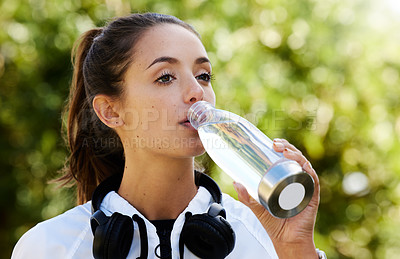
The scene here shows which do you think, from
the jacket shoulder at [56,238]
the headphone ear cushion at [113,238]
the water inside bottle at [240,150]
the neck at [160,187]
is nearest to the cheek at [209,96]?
the water inside bottle at [240,150]

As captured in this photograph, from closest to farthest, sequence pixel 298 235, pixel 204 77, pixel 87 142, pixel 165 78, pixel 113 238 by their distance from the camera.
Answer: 1. pixel 113 238
2. pixel 298 235
3. pixel 165 78
4. pixel 204 77
5. pixel 87 142

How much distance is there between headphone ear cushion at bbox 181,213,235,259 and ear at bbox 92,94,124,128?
523 mm

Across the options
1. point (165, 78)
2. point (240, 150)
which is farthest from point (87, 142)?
point (240, 150)

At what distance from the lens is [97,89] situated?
6.25 feet

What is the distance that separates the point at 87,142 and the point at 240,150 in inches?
37.1

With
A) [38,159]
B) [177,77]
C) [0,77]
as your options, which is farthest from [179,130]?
[0,77]

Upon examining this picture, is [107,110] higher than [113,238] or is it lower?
higher

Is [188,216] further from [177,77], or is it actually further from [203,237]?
[177,77]

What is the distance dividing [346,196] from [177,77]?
3.44 metres

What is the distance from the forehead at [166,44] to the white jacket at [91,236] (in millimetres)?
511

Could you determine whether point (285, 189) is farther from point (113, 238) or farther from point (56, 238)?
point (56, 238)

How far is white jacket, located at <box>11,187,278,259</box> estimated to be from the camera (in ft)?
5.23

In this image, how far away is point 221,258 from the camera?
4.77 ft

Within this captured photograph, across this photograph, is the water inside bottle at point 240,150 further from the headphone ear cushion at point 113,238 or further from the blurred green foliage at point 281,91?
the blurred green foliage at point 281,91
